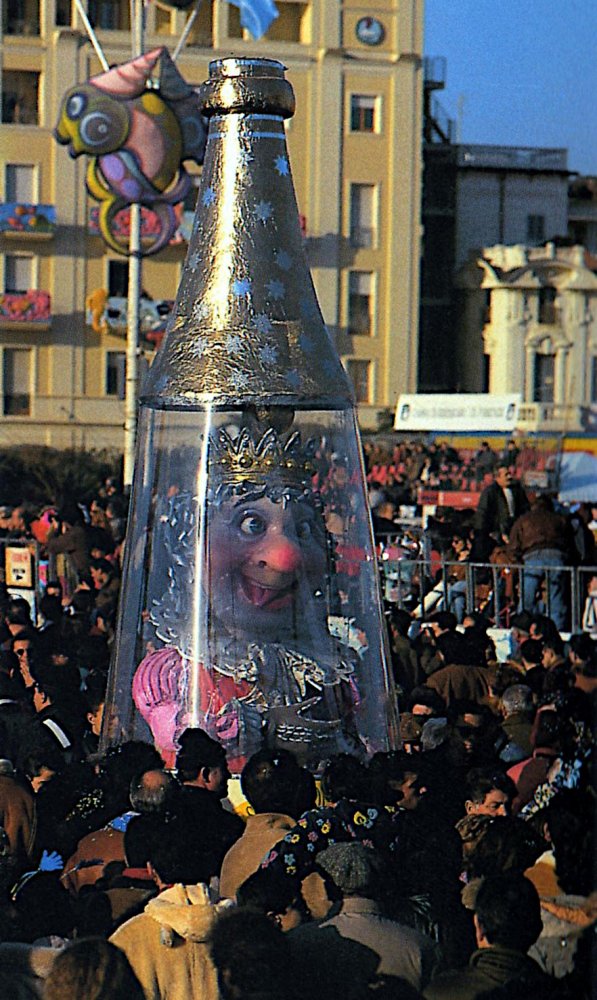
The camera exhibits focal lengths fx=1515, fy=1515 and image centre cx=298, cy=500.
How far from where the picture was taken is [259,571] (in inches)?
104

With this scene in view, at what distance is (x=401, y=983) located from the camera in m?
2.11

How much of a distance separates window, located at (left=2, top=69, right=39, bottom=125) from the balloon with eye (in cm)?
37

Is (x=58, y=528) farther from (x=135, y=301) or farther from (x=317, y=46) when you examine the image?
(x=317, y=46)

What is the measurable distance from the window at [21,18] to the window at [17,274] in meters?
1.25

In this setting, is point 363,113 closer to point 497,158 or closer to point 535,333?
point 497,158

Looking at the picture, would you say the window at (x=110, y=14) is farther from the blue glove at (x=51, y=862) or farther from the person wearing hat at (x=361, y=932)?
the person wearing hat at (x=361, y=932)

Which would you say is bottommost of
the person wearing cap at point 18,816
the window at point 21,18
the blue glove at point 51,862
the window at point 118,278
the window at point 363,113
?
the blue glove at point 51,862

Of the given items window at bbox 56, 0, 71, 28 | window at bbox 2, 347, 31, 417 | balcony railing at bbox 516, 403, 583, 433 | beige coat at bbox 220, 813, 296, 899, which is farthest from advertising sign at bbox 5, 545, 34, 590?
balcony railing at bbox 516, 403, 583, 433

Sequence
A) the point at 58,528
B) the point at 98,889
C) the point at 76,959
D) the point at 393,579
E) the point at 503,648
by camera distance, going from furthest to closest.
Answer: the point at 58,528 < the point at 393,579 < the point at 503,648 < the point at 98,889 < the point at 76,959

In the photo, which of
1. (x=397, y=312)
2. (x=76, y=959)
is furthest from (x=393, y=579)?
(x=76, y=959)

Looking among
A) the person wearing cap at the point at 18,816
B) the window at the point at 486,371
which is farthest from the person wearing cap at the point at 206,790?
the window at the point at 486,371

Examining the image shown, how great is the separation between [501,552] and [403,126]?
283cm

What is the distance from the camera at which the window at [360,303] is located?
5.90 metres

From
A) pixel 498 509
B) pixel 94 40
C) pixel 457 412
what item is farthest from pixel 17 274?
pixel 498 509
